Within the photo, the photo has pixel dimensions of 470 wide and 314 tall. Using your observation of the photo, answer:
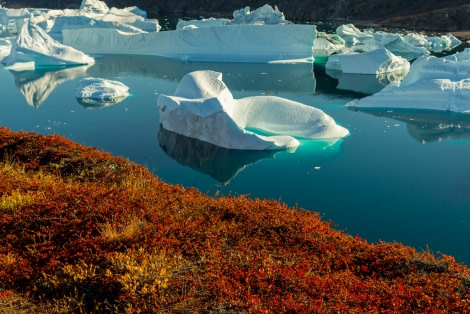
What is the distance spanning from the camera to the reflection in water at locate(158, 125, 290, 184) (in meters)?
9.41

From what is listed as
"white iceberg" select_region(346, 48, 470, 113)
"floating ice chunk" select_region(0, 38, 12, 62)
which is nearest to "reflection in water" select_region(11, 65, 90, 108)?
"floating ice chunk" select_region(0, 38, 12, 62)

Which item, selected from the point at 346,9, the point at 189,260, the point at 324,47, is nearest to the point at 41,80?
the point at 324,47

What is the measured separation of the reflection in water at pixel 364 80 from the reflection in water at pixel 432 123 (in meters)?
3.14

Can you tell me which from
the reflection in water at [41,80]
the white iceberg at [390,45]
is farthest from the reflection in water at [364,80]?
the reflection in water at [41,80]

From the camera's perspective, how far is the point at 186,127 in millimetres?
11312

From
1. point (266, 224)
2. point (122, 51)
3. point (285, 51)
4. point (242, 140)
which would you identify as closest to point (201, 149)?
point (242, 140)

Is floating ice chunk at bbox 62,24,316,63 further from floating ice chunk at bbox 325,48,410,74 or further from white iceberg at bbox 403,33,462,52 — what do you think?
white iceberg at bbox 403,33,462,52

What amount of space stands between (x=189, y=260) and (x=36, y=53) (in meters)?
19.4

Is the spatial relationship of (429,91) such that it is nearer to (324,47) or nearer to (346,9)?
(324,47)

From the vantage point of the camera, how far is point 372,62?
19641 millimetres

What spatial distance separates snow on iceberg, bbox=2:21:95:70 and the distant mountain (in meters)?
26.1

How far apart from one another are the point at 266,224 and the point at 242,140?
5.51 m

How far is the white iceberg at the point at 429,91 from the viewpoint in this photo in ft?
45.1

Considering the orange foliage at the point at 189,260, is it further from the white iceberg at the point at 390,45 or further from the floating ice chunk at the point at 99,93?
the white iceberg at the point at 390,45
